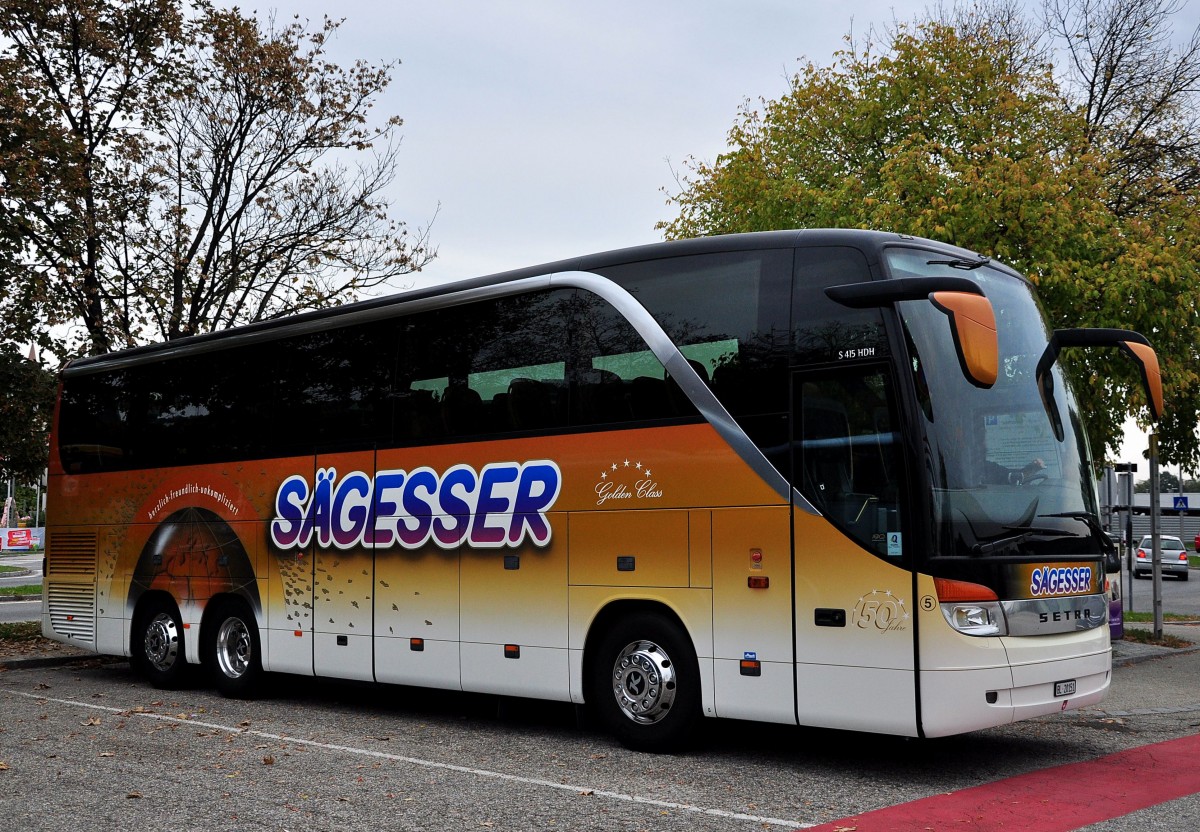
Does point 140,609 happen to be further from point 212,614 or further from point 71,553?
point 71,553

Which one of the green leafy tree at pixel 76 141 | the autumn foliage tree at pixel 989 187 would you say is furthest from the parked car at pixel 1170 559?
the green leafy tree at pixel 76 141

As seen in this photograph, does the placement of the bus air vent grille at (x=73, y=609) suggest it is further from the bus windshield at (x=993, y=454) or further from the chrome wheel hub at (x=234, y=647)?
the bus windshield at (x=993, y=454)

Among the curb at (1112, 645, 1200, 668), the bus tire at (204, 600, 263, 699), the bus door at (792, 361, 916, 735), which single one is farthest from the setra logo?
the curb at (1112, 645, 1200, 668)

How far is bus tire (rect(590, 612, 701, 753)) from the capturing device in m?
9.28

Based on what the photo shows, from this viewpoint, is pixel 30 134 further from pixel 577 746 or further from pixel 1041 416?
pixel 1041 416

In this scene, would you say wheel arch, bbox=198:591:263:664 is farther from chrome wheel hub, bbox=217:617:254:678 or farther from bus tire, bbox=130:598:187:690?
bus tire, bbox=130:598:187:690

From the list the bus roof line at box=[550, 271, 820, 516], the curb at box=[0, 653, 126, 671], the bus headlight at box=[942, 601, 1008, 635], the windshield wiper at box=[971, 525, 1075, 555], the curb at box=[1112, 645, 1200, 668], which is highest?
the bus roof line at box=[550, 271, 820, 516]

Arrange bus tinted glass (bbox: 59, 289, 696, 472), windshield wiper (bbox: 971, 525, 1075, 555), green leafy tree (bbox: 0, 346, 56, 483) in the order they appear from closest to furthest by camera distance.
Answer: windshield wiper (bbox: 971, 525, 1075, 555) < bus tinted glass (bbox: 59, 289, 696, 472) < green leafy tree (bbox: 0, 346, 56, 483)

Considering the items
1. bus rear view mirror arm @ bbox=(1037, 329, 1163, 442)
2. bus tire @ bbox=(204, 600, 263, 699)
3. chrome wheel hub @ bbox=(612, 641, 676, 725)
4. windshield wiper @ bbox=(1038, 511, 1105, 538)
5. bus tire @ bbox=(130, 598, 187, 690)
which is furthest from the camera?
bus tire @ bbox=(130, 598, 187, 690)

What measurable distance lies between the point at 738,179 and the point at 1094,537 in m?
13.0

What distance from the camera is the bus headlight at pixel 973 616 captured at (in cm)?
802

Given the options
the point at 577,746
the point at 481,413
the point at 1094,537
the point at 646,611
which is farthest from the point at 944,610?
the point at 481,413

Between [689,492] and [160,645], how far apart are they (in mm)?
7977

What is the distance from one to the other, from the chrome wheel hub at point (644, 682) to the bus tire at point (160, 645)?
6.60 m
